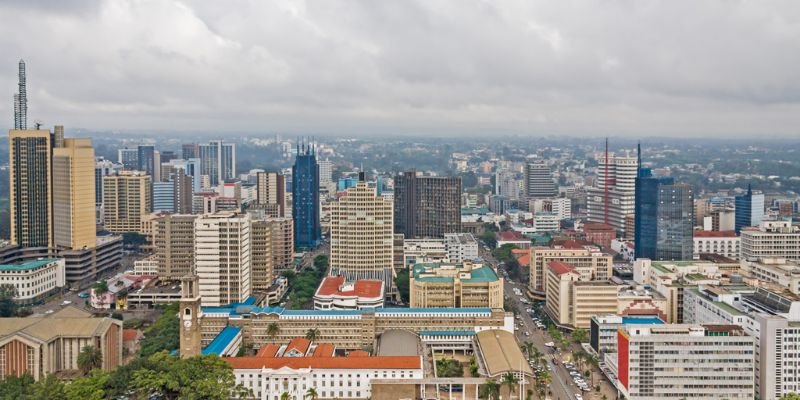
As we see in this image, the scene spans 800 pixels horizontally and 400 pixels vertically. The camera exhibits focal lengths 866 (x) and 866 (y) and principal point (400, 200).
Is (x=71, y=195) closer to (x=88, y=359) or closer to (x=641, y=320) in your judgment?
(x=88, y=359)

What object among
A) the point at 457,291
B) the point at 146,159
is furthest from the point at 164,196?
the point at 457,291

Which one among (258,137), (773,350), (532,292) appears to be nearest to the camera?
(773,350)

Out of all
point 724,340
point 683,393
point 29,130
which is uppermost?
point 29,130

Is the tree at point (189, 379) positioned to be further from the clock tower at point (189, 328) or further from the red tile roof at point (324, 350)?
the red tile roof at point (324, 350)

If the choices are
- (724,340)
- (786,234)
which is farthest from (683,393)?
(786,234)

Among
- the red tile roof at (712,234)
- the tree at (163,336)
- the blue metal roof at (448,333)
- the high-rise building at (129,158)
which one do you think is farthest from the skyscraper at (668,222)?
the high-rise building at (129,158)

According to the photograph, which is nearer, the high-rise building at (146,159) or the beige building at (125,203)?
the beige building at (125,203)

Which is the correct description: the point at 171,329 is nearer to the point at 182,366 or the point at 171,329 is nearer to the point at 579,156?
the point at 182,366
